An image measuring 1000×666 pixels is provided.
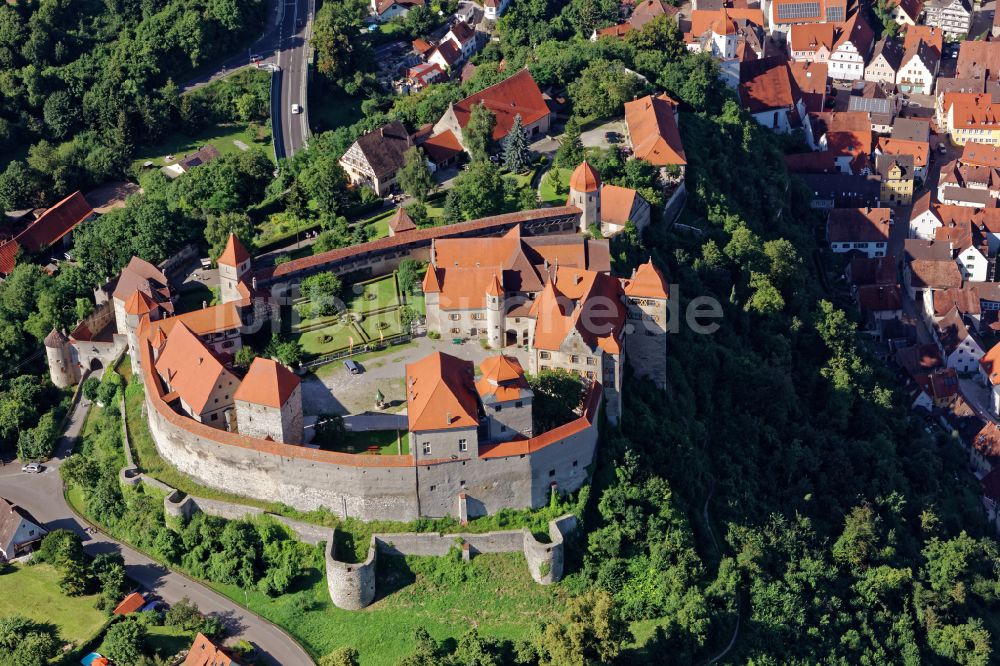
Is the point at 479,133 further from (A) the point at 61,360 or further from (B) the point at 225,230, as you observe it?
(A) the point at 61,360

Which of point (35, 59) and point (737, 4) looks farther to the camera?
point (737, 4)

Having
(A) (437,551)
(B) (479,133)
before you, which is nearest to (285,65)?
(B) (479,133)

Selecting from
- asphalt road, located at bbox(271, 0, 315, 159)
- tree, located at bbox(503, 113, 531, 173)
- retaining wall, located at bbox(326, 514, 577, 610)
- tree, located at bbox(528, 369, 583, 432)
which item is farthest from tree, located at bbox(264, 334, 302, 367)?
asphalt road, located at bbox(271, 0, 315, 159)

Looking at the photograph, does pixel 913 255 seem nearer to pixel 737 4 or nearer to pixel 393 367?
pixel 737 4

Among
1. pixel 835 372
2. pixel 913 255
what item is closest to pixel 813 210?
pixel 913 255

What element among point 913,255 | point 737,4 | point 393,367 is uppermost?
point 393,367

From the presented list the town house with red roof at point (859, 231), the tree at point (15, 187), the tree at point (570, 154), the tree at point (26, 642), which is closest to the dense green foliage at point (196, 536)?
the tree at point (26, 642)
